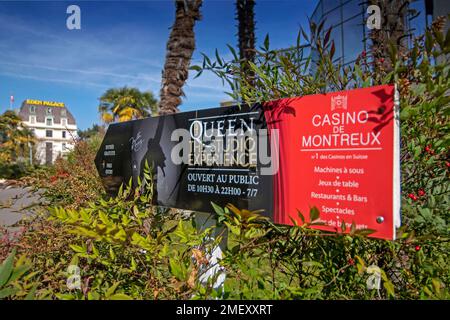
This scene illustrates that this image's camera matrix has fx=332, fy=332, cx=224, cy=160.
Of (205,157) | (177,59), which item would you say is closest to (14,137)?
(177,59)

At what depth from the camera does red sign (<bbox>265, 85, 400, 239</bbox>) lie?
4.59 feet

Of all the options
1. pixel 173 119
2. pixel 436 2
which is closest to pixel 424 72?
pixel 173 119

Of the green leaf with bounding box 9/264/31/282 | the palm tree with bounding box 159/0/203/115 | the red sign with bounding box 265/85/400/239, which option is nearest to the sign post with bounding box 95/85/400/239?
the red sign with bounding box 265/85/400/239

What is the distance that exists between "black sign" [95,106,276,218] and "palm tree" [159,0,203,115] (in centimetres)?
455

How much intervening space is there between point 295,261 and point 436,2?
1318 centimetres

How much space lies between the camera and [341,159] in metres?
1.54

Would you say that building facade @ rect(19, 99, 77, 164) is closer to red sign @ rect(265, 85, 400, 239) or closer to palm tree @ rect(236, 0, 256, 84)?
palm tree @ rect(236, 0, 256, 84)

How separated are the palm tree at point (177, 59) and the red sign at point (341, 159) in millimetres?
5862

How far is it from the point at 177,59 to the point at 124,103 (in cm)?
2322

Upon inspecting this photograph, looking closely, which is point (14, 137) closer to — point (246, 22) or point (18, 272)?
point (246, 22)

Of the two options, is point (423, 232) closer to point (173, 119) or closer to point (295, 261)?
point (295, 261)

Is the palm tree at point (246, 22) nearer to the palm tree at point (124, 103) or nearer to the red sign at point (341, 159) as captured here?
the red sign at point (341, 159)

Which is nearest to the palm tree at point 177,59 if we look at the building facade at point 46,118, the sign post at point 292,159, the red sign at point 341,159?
the sign post at point 292,159

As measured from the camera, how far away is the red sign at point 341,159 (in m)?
1.40
